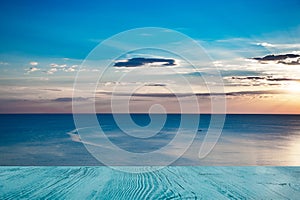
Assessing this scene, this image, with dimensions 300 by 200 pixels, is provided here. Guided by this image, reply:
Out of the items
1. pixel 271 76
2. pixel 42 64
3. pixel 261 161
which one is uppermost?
pixel 42 64

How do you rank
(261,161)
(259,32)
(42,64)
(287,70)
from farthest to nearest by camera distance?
(42,64) → (261,161) → (287,70) → (259,32)

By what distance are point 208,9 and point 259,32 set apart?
5.13m

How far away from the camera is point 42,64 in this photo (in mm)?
23797

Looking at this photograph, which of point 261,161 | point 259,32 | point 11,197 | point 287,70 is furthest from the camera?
point 261,161

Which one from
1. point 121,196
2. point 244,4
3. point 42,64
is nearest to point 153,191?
point 121,196

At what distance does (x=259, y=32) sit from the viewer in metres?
10.4

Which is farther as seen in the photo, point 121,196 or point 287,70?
point 287,70

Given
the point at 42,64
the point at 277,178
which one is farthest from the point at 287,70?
the point at 42,64

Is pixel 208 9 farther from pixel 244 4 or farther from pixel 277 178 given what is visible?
pixel 277 178

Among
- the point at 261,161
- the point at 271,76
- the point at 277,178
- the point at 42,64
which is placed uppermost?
the point at 42,64

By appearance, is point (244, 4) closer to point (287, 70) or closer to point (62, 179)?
point (62, 179)

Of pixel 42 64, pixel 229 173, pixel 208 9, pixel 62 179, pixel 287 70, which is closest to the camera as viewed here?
pixel 62 179

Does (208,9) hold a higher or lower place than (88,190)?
higher

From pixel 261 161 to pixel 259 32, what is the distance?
1033 cm
